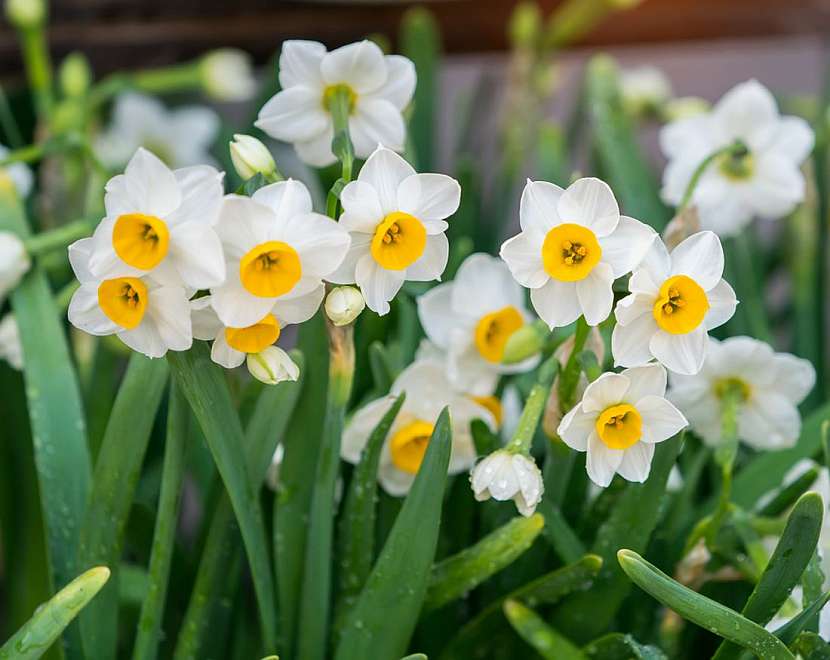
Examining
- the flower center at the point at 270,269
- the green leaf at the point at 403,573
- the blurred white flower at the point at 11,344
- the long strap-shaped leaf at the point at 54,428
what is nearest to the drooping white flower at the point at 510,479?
the green leaf at the point at 403,573

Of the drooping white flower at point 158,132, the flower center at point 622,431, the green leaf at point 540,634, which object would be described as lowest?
the green leaf at point 540,634

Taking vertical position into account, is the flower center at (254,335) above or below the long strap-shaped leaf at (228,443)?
above

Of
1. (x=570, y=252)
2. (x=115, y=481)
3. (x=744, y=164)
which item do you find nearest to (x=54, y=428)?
(x=115, y=481)

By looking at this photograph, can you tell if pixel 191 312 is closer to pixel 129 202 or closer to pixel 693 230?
pixel 129 202

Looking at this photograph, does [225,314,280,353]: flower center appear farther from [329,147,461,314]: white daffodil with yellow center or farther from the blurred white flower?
the blurred white flower

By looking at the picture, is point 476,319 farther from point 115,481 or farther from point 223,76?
point 223,76

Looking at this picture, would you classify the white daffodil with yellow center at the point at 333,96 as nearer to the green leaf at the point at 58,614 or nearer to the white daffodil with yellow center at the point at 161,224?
the white daffodil with yellow center at the point at 161,224

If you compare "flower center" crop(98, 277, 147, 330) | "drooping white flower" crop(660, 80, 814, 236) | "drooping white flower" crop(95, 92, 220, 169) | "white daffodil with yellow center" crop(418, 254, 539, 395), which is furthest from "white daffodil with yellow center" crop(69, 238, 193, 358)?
"drooping white flower" crop(95, 92, 220, 169)
